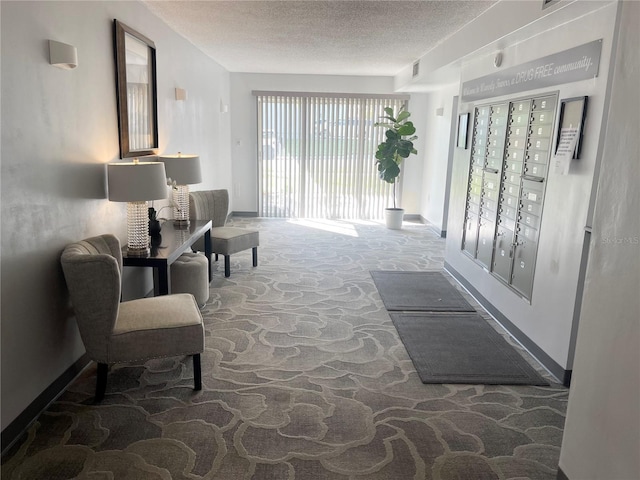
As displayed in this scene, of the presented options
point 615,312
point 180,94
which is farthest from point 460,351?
point 180,94

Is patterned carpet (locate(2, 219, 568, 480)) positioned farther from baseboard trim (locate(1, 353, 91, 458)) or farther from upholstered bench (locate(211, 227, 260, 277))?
upholstered bench (locate(211, 227, 260, 277))

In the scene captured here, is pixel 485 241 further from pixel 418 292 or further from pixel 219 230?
pixel 219 230

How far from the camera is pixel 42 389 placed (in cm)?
260

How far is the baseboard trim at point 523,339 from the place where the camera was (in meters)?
3.13

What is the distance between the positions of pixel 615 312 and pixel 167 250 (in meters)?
2.82

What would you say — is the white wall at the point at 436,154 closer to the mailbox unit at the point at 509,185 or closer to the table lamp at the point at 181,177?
the mailbox unit at the point at 509,185

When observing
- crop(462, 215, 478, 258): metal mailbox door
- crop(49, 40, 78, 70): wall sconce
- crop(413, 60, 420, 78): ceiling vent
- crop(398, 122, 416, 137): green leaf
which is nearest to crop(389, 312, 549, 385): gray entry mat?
crop(462, 215, 478, 258): metal mailbox door

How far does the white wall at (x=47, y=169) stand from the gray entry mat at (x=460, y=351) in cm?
229

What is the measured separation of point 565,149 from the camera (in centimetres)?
311

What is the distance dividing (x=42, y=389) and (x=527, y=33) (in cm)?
395

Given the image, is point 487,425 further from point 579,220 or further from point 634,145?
point 634,145

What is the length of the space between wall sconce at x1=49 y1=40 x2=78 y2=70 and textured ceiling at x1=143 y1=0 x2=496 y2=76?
159 centimetres

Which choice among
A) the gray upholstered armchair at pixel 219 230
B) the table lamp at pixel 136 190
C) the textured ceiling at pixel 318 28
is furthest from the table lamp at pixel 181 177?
the textured ceiling at pixel 318 28

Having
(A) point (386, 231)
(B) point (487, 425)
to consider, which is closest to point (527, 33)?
(B) point (487, 425)
